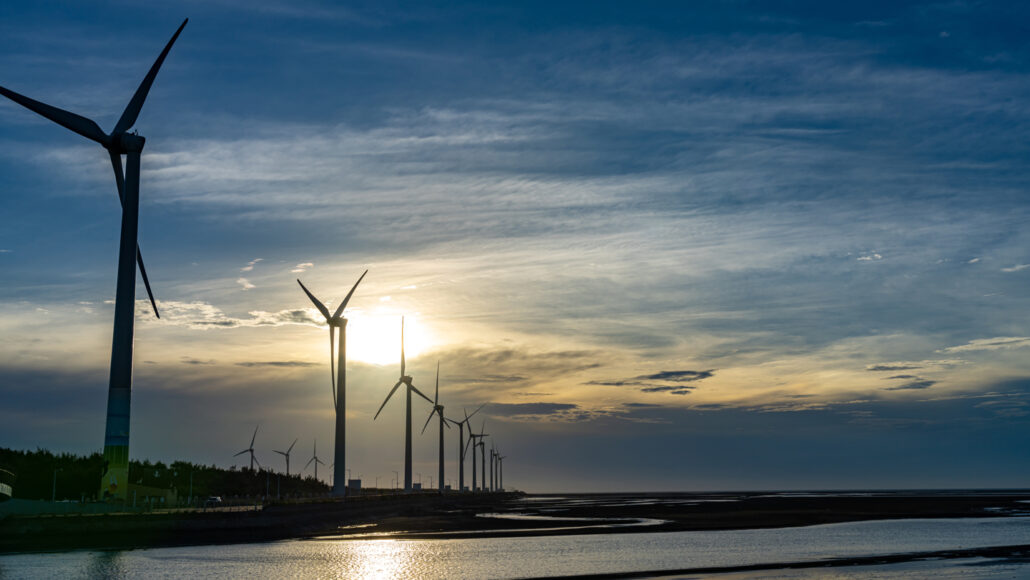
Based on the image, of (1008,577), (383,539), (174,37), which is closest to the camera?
(1008,577)

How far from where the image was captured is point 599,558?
60125 mm

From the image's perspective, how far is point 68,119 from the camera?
7250 centimetres

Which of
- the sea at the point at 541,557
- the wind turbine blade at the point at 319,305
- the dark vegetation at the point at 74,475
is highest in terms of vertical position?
the wind turbine blade at the point at 319,305

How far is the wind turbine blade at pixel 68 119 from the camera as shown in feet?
224

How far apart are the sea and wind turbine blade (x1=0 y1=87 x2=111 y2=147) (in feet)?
108

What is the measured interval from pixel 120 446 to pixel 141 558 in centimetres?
1071

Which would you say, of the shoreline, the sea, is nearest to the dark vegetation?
the shoreline

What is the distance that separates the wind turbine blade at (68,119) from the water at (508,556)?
3294 cm

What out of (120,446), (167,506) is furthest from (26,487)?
(120,446)

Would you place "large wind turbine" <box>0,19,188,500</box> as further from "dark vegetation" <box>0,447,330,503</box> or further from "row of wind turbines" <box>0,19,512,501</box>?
"dark vegetation" <box>0,447,330,503</box>

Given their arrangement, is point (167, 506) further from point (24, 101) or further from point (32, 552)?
point (24, 101)

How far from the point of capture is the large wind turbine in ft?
224

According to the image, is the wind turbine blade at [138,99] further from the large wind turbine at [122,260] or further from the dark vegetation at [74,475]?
the dark vegetation at [74,475]

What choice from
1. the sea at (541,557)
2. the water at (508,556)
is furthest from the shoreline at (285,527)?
the water at (508,556)
